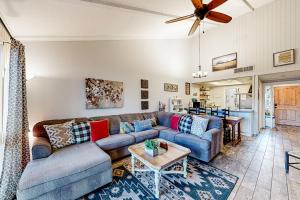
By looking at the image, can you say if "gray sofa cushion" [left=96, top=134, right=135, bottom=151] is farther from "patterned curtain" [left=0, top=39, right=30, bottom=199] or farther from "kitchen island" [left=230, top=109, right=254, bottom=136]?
"kitchen island" [left=230, top=109, right=254, bottom=136]

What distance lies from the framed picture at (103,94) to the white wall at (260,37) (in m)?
3.92

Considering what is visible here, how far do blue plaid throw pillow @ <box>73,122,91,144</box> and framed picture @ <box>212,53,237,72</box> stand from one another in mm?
5010

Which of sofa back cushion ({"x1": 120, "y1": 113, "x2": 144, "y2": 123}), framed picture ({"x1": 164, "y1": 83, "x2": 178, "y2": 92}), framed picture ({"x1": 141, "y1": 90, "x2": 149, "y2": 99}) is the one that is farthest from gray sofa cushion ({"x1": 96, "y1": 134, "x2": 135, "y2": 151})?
framed picture ({"x1": 164, "y1": 83, "x2": 178, "y2": 92})

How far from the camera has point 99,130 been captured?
2.92m

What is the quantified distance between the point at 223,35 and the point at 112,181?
5.86 m

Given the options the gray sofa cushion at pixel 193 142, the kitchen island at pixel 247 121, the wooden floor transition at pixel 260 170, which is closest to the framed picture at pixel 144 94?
the gray sofa cushion at pixel 193 142

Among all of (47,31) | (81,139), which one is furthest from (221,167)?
(47,31)

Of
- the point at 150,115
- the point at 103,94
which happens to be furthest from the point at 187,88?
the point at 103,94

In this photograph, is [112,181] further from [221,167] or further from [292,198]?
[292,198]

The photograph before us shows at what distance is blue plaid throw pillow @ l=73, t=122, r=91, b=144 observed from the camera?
8.73ft

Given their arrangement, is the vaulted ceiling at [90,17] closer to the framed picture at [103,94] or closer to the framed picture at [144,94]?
the framed picture at [103,94]

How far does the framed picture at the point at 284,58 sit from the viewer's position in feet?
12.4

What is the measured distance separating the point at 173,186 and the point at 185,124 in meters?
1.61

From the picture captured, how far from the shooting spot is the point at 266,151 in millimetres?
3240
